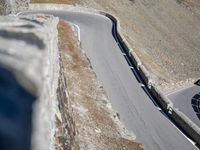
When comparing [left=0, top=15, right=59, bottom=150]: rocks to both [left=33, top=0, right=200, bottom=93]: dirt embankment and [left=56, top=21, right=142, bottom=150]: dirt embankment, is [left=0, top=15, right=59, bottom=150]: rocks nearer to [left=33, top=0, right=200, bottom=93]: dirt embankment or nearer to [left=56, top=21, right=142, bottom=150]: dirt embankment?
[left=56, top=21, right=142, bottom=150]: dirt embankment

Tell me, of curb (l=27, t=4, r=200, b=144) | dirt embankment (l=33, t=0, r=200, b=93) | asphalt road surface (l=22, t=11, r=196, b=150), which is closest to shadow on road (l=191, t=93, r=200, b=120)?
dirt embankment (l=33, t=0, r=200, b=93)

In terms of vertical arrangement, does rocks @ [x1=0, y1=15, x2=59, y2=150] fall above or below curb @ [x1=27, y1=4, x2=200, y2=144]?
above

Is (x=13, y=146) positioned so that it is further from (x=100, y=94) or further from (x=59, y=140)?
(x=100, y=94)

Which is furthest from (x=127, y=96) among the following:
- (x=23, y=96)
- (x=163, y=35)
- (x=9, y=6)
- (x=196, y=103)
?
(x=163, y=35)

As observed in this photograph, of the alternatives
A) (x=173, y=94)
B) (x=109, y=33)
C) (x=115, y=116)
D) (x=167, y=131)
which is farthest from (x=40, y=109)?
(x=173, y=94)

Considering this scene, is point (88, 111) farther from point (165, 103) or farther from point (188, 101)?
point (188, 101)

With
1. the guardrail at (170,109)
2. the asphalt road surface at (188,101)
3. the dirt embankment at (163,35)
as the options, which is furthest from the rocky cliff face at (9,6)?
the asphalt road surface at (188,101)
